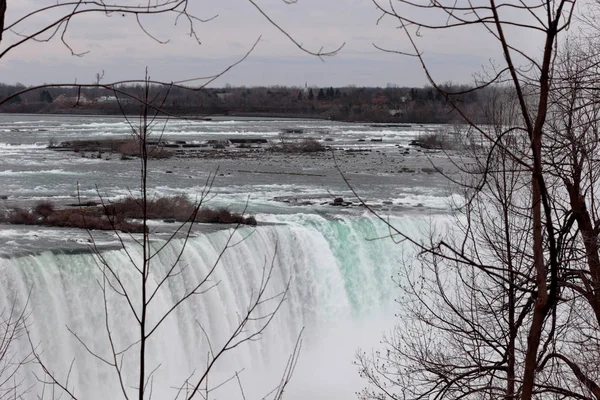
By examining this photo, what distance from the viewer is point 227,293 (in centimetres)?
1581

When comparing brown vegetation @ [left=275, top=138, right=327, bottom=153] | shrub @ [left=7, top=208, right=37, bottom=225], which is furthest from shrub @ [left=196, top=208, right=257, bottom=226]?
brown vegetation @ [left=275, top=138, right=327, bottom=153]

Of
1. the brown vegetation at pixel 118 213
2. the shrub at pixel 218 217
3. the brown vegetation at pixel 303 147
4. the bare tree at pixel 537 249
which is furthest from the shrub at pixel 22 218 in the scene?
the brown vegetation at pixel 303 147

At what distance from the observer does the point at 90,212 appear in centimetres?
1853

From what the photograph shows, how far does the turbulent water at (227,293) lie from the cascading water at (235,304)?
0.08 feet

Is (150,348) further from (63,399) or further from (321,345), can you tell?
(321,345)

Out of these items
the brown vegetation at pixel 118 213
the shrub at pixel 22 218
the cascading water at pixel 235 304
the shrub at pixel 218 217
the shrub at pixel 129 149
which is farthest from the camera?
the shrub at pixel 129 149

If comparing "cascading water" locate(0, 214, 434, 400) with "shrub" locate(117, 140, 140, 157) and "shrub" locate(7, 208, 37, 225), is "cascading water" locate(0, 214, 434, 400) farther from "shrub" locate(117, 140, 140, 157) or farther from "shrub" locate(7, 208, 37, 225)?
"shrub" locate(117, 140, 140, 157)

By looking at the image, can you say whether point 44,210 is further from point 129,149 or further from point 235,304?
point 129,149

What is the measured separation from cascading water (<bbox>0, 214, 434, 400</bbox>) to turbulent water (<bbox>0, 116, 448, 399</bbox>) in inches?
0.9

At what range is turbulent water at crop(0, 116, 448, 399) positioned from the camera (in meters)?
13.0

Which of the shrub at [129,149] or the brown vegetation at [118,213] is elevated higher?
the shrub at [129,149]

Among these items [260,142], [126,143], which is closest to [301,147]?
[260,142]

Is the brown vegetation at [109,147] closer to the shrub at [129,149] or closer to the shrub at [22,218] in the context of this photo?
the shrub at [129,149]

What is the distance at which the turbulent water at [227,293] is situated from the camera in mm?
12953
